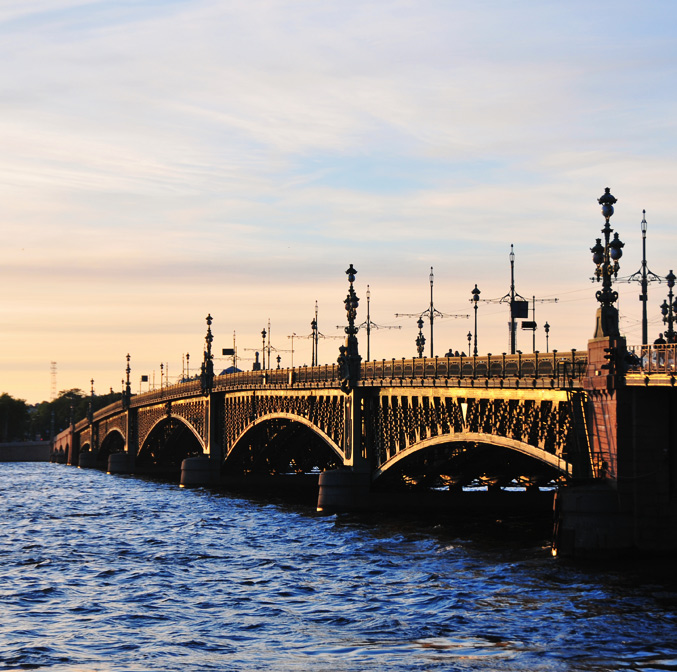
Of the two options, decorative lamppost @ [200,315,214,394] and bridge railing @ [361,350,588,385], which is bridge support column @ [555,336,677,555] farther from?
decorative lamppost @ [200,315,214,394]

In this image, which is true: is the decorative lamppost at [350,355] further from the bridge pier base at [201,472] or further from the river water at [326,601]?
the bridge pier base at [201,472]

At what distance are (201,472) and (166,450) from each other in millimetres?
32734

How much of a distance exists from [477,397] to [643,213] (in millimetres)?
10773

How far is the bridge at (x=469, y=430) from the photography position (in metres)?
40.8

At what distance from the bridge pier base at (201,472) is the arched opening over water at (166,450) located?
25.9m

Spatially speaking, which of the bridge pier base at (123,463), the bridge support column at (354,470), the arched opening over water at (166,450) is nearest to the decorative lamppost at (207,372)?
the arched opening over water at (166,450)

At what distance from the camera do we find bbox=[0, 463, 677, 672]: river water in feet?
94.5

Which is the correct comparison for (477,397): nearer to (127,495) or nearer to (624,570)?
(624,570)

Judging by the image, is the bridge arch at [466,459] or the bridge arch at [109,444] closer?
the bridge arch at [466,459]

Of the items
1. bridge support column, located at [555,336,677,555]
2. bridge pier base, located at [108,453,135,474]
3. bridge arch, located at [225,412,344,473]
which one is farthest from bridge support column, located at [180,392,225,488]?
bridge support column, located at [555,336,677,555]

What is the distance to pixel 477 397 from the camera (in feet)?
169

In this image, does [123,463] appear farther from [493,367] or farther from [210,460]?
[493,367]

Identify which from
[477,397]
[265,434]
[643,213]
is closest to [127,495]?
[265,434]

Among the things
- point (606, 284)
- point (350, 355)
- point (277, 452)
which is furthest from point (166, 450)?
point (606, 284)
